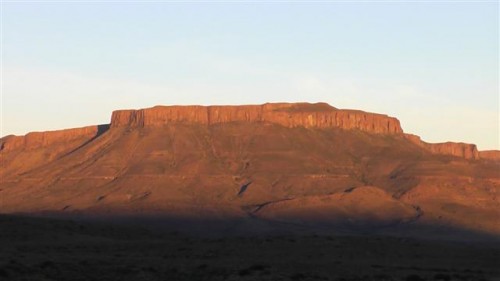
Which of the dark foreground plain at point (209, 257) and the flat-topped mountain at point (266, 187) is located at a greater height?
the flat-topped mountain at point (266, 187)

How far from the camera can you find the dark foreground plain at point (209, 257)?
55156 millimetres

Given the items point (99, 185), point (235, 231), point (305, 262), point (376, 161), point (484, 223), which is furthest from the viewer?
point (376, 161)

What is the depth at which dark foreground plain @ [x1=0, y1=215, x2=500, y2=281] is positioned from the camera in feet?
181

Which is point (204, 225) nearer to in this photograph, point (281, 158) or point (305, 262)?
point (281, 158)

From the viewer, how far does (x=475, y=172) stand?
197 metres

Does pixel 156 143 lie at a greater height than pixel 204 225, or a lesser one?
greater

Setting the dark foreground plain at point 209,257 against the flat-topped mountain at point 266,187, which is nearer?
the dark foreground plain at point 209,257

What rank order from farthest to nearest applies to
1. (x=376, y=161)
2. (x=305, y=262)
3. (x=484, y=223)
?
(x=376, y=161) < (x=484, y=223) < (x=305, y=262)

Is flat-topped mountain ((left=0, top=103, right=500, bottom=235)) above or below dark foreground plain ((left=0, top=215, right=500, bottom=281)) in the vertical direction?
above

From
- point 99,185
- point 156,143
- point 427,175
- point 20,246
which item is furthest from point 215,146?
point 20,246

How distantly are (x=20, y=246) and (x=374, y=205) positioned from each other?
341 ft

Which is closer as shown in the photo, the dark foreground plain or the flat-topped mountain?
the dark foreground plain

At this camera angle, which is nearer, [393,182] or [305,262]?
[305,262]

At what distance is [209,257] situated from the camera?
68.5 m
